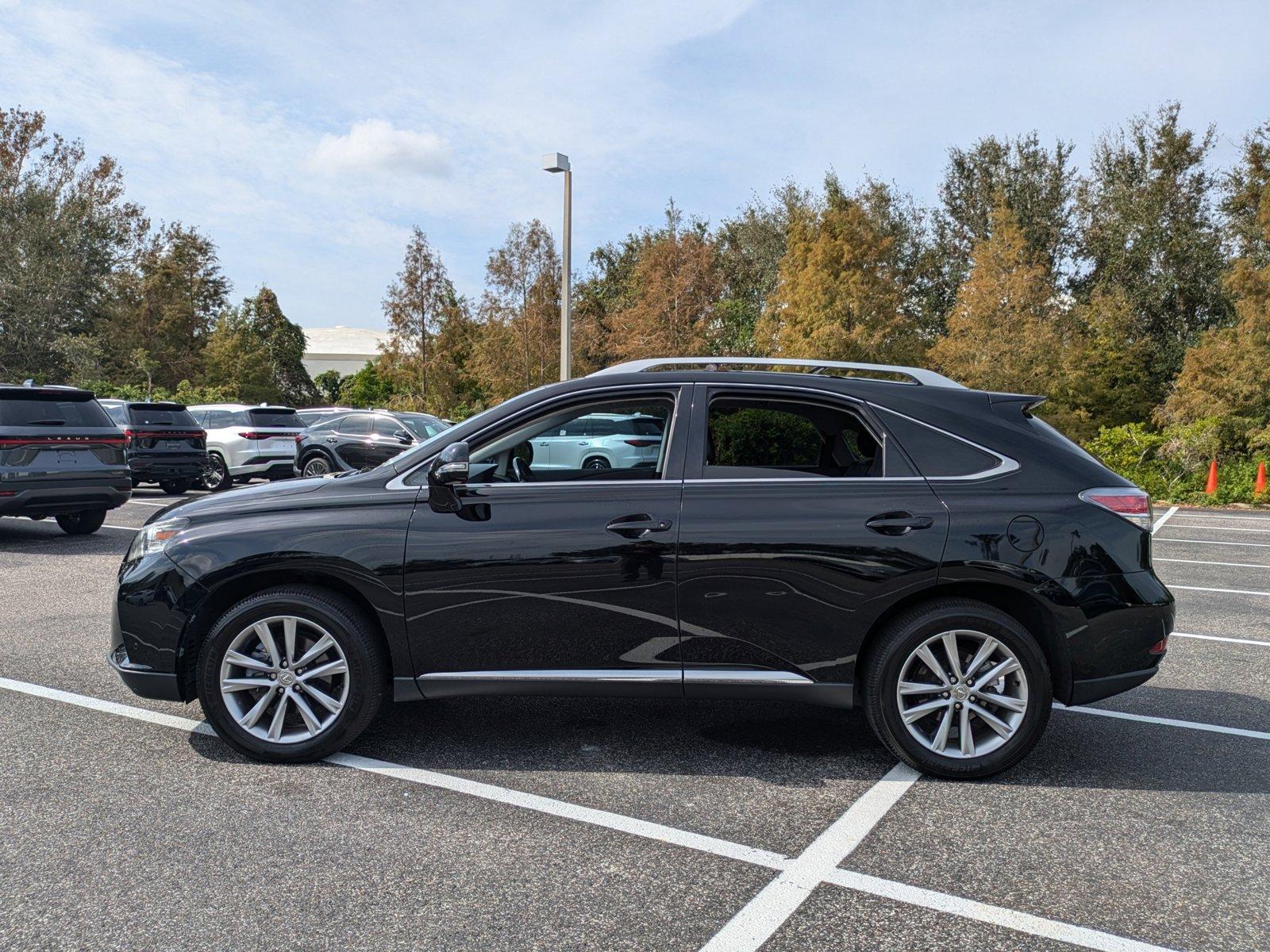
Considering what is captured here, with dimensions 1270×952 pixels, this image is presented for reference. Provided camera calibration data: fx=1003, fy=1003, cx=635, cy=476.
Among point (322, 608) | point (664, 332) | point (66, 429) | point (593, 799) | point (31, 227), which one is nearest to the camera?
point (593, 799)

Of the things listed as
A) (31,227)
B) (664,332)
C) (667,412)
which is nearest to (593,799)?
(667,412)

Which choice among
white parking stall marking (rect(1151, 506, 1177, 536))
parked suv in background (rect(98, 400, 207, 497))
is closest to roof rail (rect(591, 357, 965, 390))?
white parking stall marking (rect(1151, 506, 1177, 536))

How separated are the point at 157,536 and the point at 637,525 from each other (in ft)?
6.94

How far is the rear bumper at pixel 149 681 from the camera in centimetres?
426

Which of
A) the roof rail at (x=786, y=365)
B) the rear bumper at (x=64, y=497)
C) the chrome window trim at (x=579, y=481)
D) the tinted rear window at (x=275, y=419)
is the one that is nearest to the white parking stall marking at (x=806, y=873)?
the chrome window trim at (x=579, y=481)

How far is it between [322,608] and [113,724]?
148 centimetres

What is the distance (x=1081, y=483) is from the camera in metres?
4.19

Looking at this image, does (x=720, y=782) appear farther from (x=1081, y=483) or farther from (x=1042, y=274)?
(x=1042, y=274)

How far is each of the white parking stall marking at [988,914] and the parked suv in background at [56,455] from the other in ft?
33.4

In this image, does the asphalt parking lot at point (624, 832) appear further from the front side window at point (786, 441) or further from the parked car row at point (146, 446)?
the parked car row at point (146, 446)

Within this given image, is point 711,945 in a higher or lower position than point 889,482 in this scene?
lower

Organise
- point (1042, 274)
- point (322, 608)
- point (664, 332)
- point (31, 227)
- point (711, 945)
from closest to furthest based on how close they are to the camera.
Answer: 1. point (711, 945)
2. point (322, 608)
3. point (1042, 274)
4. point (664, 332)
5. point (31, 227)

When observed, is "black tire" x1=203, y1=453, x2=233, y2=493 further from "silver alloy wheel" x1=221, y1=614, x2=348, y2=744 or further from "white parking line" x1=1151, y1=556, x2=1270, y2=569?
"silver alloy wheel" x1=221, y1=614, x2=348, y2=744

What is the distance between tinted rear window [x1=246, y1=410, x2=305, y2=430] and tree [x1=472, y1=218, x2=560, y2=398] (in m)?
12.6
